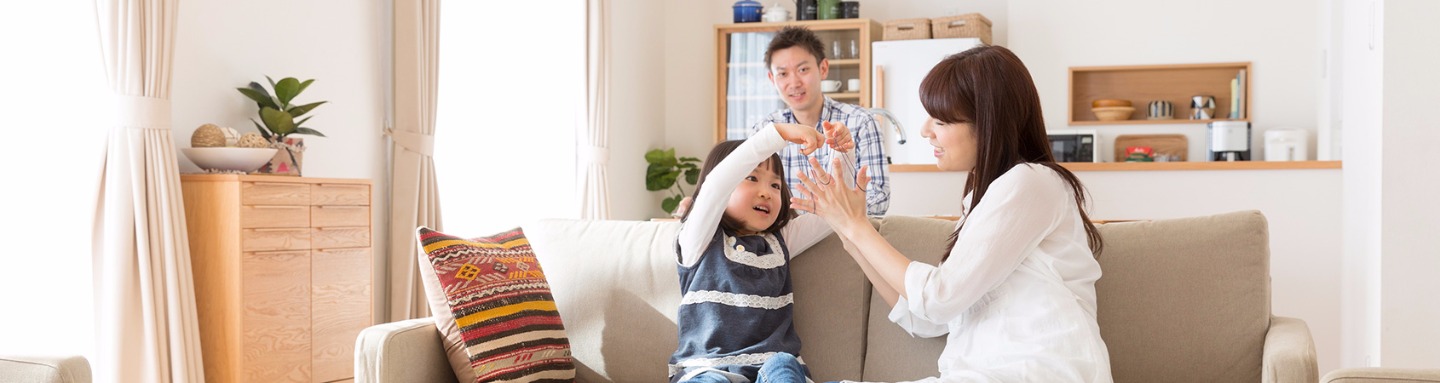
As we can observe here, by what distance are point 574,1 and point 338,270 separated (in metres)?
2.69

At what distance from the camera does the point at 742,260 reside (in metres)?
2.36

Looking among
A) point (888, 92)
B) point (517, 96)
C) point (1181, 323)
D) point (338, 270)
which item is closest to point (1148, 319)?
point (1181, 323)

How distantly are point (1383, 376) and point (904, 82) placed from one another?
213 inches

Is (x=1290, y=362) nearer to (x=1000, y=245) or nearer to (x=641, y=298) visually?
(x=1000, y=245)

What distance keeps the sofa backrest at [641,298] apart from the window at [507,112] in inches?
82.7

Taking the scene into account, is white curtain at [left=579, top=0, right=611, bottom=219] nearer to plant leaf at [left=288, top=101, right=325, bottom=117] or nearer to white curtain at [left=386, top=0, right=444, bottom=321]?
white curtain at [left=386, top=0, right=444, bottom=321]

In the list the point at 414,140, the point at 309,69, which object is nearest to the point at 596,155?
the point at 414,140

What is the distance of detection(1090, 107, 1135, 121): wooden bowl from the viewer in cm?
702

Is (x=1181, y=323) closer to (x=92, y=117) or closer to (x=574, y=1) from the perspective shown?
(x=92, y=117)

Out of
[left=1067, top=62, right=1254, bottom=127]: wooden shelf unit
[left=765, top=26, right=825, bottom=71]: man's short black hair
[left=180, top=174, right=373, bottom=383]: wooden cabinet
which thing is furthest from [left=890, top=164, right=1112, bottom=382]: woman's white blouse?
[left=1067, top=62, right=1254, bottom=127]: wooden shelf unit

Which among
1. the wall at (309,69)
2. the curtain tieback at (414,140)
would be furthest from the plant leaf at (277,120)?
the curtain tieback at (414,140)

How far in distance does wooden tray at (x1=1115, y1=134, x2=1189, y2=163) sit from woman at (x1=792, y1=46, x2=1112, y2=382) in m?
5.32

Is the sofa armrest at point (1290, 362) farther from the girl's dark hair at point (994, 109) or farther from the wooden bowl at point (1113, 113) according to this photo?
the wooden bowl at point (1113, 113)

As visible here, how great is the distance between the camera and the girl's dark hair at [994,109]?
1959 mm
